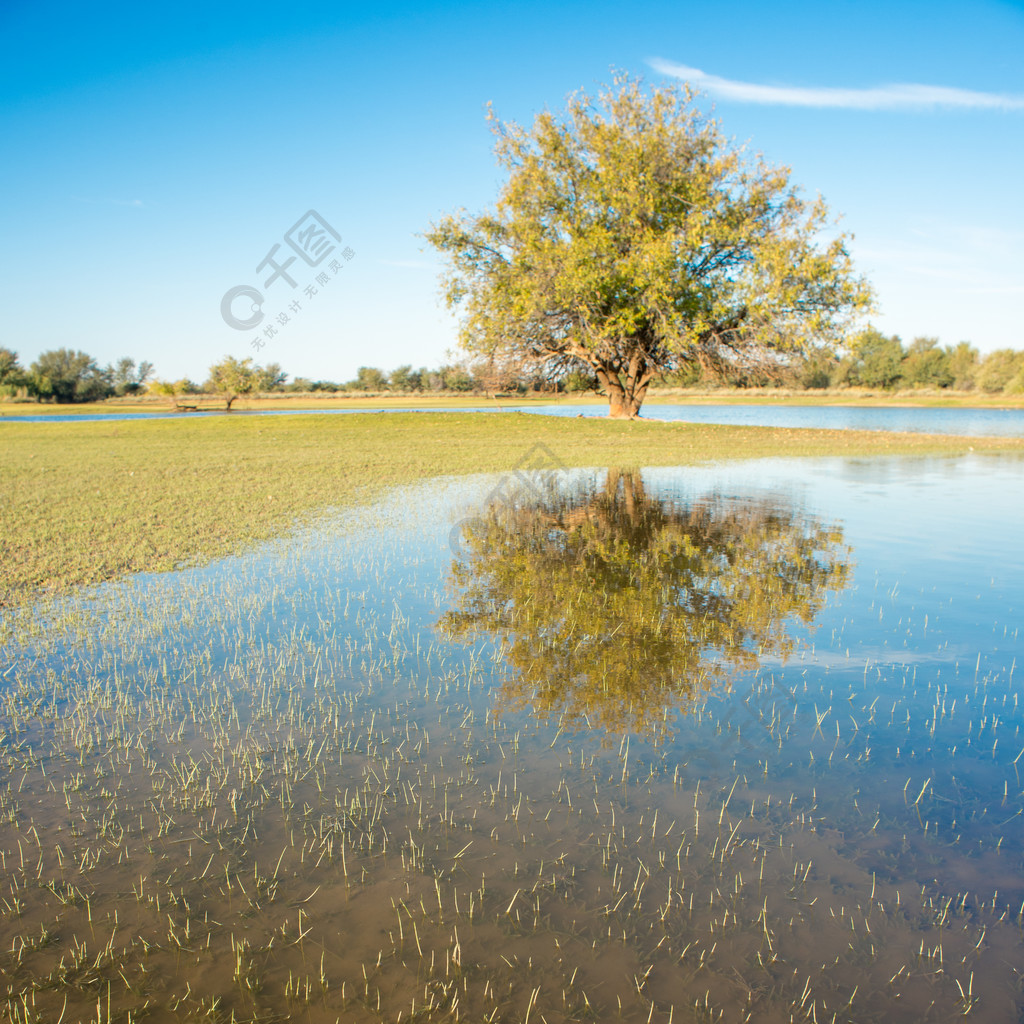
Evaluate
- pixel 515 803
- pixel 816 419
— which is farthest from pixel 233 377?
pixel 515 803

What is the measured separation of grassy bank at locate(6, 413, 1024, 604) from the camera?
41.5 ft

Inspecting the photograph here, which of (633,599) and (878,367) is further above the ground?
(878,367)

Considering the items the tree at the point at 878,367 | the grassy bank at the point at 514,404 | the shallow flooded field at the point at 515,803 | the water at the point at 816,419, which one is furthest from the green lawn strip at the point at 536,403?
the shallow flooded field at the point at 515,803

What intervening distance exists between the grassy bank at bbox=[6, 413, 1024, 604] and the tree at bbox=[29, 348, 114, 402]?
183 feet

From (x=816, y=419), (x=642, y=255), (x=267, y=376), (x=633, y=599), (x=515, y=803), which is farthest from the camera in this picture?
(x=267, y=376)

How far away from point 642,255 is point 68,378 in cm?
9442

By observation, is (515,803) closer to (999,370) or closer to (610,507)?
(610,507)

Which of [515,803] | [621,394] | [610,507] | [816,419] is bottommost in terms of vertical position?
[515,803]

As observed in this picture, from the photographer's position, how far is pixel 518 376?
44344mm

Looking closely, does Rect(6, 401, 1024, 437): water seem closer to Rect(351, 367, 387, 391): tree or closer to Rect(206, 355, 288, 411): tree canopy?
Rect(206, 355, 288, 411): tree canopy

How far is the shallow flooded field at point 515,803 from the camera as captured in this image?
11.6 ft

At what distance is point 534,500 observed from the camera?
728 inches

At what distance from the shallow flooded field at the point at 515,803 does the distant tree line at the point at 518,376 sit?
3458 cm

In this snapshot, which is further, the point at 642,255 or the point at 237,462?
the point at 642,255
